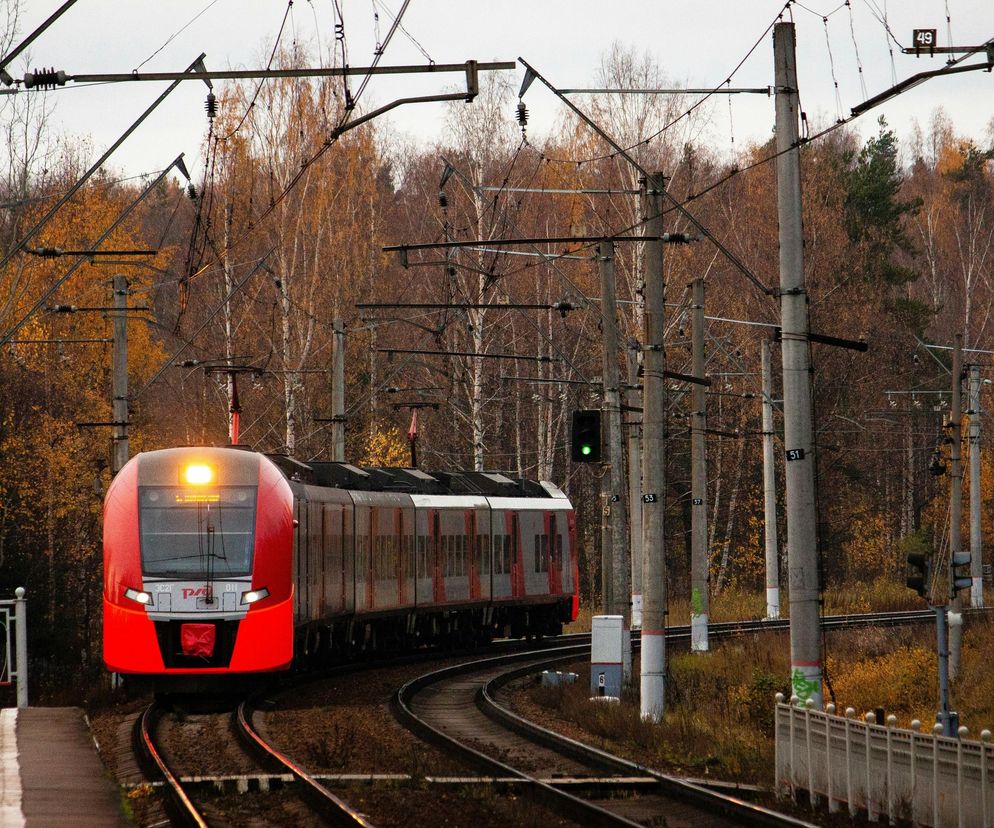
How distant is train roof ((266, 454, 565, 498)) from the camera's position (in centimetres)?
2438

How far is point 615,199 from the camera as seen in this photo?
164ft

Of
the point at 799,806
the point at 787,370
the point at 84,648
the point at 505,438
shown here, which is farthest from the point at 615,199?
the point at 799,806

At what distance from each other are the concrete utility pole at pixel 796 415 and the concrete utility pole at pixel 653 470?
415cm

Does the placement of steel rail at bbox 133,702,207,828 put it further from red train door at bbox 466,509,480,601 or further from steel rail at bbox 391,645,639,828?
red train door at bbox 466,509,480,601

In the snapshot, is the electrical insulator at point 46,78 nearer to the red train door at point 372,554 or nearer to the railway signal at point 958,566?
the railway signal at point 958,566

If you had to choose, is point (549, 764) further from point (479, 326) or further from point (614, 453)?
point (479, 326)

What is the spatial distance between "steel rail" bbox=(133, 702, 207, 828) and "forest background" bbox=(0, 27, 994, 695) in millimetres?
17428

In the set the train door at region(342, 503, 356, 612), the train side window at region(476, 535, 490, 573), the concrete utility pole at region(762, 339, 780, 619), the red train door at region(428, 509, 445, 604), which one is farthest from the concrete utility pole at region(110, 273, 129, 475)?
the concrete utility pole at region(762, 339, 780, 619)

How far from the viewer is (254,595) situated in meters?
21.2

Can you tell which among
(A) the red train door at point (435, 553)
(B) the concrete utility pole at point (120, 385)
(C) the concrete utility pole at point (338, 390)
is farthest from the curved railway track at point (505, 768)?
(C) the concrete utility pole at point (338, 390)

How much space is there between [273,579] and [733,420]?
37.5 metres

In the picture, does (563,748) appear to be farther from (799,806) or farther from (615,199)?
(615,199)

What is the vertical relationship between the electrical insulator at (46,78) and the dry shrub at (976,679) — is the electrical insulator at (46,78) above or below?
above

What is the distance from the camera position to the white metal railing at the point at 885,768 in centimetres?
1195
